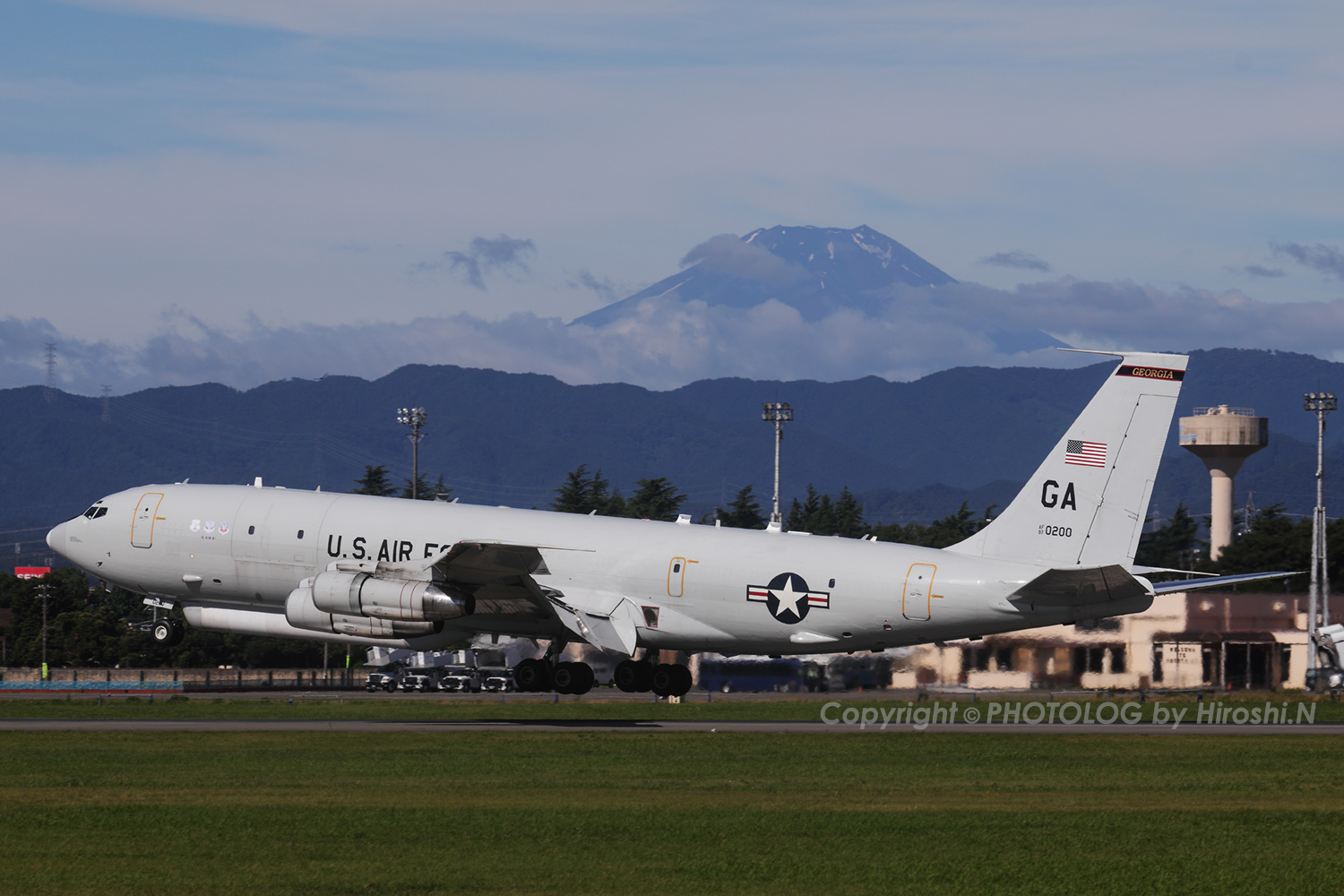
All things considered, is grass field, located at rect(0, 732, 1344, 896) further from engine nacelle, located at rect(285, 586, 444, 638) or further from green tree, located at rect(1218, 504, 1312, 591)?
green tree, located at rect(1218, 504, 1312, 591)

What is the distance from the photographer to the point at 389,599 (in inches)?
1794

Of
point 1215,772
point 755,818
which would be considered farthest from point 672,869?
point 1215,772

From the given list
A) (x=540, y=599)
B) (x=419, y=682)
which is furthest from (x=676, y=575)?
(x=419, y=682)

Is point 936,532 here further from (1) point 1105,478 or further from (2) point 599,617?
(1) point 1105,478

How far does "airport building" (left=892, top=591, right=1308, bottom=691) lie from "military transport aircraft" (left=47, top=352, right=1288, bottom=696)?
17.8 meters

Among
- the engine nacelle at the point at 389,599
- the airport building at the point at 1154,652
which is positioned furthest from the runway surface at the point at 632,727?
the airport building at the point at 1154,652

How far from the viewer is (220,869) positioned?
22.1 m

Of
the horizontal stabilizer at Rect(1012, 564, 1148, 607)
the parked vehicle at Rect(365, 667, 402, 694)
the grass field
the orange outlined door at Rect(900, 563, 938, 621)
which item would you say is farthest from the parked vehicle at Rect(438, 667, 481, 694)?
the horizontal stabilizer at Rect(1012, 564, 1148, 607)

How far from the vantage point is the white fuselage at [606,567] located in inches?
1766

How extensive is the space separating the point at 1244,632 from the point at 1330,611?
6.69m

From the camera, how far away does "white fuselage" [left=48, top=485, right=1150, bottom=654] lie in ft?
147

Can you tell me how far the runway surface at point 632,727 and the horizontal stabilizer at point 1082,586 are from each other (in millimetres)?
6049

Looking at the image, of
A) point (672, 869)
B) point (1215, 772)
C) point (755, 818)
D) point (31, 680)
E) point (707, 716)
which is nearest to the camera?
point (672, 869)

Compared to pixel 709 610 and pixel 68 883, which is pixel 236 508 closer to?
pixel 709 610
